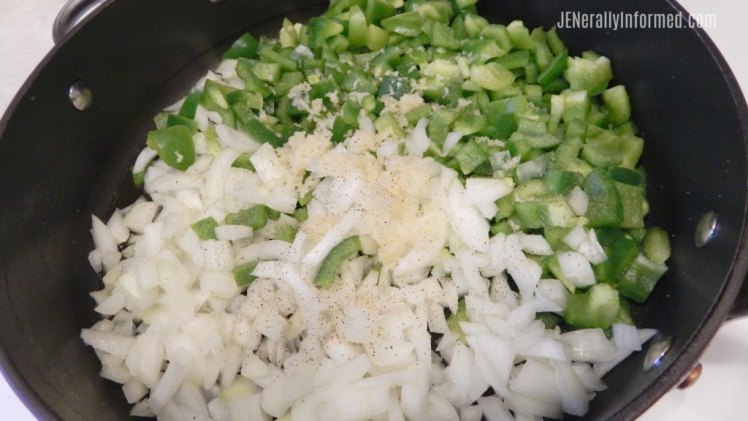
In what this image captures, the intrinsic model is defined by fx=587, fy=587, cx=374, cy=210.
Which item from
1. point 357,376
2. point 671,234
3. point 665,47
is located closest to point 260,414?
point 357,376

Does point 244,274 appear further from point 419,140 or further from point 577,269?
point 577,269

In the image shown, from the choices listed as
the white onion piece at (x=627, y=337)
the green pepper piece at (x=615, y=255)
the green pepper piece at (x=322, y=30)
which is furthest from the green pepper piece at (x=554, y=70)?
the white onion piece at (x=627, y=337)

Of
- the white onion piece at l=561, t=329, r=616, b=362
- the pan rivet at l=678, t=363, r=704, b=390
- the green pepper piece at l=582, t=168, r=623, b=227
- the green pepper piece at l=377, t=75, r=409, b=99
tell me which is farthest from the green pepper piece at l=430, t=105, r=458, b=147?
the pan rivet at l=678, t=363, r=704, b=390

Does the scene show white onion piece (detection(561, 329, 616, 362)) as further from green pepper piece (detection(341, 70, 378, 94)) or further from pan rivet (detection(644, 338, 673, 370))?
green pepper piece (detection(341, 70, 378, 94))

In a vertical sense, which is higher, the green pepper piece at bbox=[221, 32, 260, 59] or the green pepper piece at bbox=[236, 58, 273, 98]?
the green pepper piece at bbox=[221, 32, 260, 59]

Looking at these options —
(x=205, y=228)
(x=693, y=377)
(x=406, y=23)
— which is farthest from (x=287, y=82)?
(x=693, y=377)

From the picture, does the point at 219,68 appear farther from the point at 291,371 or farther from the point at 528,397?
the point at 528,397

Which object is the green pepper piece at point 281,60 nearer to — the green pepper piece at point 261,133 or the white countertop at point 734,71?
the green pepper piece at point 261,133
